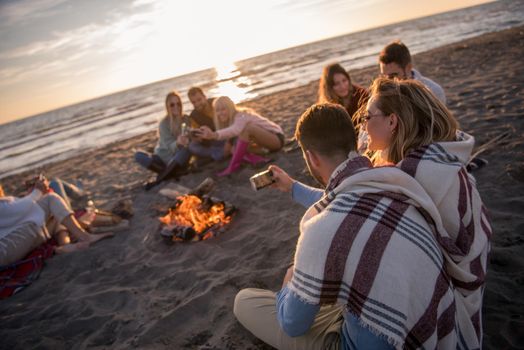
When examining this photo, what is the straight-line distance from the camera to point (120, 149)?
13070 millimetres

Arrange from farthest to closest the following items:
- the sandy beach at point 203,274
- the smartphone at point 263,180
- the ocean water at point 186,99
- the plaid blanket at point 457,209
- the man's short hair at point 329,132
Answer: the ocean water at point 186,99, the sandy beach at point 203,274, the smartphone at point 263,180, the man's short hair at point 329,132, the plaid blanket at point 457,209

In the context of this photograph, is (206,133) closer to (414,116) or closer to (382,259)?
(414,116)

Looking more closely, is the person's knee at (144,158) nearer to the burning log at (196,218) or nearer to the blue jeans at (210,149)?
the blue jeans at (210,149)

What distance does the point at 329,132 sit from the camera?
1.82m

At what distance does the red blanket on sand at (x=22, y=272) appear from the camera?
4.72 m

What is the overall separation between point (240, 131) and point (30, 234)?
3.86 m

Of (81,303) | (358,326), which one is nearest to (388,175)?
(358,326)

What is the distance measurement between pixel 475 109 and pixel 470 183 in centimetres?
614

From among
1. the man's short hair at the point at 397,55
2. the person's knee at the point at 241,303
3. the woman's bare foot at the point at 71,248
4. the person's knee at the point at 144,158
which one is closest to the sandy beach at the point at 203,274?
the woman's bare foot at the point at 71,248

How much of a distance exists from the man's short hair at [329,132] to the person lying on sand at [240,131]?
4845mm

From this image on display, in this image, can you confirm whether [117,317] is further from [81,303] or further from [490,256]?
[490,256]

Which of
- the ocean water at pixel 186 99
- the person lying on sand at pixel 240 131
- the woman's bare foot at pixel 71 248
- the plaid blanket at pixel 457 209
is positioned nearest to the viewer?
the plaid blanket at pixel 457 209

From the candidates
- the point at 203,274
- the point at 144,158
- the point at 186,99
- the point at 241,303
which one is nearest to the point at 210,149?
the point at 144,158

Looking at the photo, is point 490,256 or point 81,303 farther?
point 81,303
